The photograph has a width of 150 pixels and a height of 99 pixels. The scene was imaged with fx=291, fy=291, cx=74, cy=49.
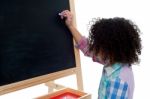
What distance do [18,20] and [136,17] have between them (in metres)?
1.10

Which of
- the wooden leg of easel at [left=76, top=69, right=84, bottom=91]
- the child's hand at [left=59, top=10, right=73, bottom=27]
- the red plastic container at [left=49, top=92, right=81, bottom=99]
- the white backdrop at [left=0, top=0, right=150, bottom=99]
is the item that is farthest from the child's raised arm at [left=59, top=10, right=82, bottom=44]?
the white backdrop at [left=0, top=0, right=150, bottom=99]

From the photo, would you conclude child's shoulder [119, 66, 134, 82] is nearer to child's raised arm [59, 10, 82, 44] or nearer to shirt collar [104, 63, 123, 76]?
shirt collar [104, 63, 123, 76]

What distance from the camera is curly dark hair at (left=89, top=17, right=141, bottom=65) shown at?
56.2 inches

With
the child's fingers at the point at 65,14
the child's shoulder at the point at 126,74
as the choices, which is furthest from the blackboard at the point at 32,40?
the child's shoulder at the point at 126,74

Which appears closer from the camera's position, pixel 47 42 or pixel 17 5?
pixel 17 5

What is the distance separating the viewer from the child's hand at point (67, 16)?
1673mm

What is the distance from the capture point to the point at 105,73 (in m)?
1.50

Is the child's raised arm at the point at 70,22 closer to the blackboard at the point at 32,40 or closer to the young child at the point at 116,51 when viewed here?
the blackboard at the point at 32,40

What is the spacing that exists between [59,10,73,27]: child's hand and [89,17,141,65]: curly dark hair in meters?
0.25

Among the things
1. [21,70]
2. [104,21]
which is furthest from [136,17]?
[21,70]

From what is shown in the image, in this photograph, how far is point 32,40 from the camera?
1540mm

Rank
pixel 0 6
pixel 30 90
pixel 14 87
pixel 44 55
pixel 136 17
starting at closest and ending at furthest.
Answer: pixel 0 6
pixel 14 87
pixel 44 55
pixel 30 90
pixel 136 17

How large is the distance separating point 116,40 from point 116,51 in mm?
58

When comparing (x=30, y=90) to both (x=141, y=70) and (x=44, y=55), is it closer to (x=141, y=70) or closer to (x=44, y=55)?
(x=44, y=55)
